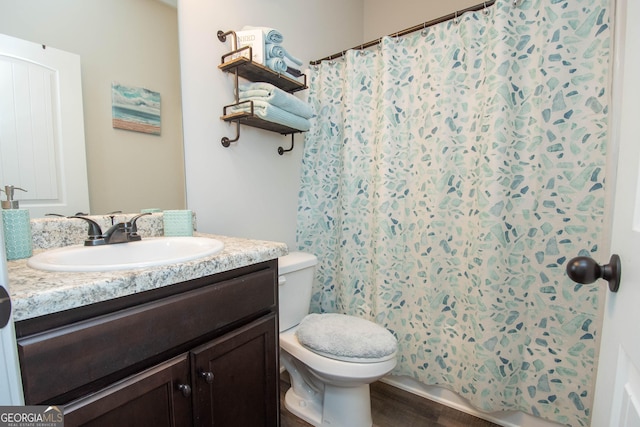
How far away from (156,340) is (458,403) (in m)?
1.51

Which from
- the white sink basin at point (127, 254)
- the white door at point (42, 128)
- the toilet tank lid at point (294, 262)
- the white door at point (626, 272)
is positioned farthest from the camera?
the toilet tank lid at point (294, 262)

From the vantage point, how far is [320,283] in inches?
70.7

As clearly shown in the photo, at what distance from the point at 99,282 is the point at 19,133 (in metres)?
0.67

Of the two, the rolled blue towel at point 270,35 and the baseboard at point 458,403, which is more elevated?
the rolled blue towel at point 270,35

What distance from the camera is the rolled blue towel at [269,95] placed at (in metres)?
1.26

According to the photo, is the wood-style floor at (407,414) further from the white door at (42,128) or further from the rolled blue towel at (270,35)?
the rolled blue towel at (270,35)

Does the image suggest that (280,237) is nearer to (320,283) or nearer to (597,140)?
(320,283)

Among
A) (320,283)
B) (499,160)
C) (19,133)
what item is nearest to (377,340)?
(320,283)

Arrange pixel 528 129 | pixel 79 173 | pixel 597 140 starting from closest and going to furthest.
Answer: pixel 79 173 < pixel 597 140 < pixel 528 129

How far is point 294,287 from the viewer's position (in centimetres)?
140

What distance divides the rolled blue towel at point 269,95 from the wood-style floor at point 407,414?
1.52m

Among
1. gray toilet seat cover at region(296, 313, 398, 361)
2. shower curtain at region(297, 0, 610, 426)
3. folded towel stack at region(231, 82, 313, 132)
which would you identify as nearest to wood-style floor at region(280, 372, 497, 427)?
shower curtain at region(297, 0, 610, 426)

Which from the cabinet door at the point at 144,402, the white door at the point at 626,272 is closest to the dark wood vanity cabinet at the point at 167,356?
the cabinet door at the point at 144,402

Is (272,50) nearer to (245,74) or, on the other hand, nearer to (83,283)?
(245,74)
